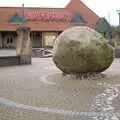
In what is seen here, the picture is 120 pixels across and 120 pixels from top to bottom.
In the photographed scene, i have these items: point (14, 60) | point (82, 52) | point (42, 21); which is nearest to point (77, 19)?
point (42, 21)

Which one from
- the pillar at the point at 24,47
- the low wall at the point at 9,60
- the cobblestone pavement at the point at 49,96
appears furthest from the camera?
the pillar at the point at 24,47

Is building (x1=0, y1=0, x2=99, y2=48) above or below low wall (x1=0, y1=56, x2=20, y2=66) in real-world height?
below

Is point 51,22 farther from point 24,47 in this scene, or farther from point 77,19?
point 24,47

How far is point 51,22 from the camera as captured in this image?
5681 cm

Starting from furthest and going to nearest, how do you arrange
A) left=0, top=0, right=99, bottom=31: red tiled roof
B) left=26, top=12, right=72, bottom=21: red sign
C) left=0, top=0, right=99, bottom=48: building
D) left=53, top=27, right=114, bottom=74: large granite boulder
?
1. left=26, top=12, right=72, bottom=21: red sign
2. left=0, top=0, right=99, bottom=48: building
3. left=0, top=0, right=99, bottom=31: red tiled roof
4. left=53, top=27, right=114, bottom=74: large granite boulder

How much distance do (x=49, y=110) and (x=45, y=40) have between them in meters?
47.2

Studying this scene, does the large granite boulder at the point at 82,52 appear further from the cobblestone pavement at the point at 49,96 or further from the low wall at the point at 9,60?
the low wall at the point at 9,60

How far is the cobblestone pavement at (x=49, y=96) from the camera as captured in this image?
8.82 m

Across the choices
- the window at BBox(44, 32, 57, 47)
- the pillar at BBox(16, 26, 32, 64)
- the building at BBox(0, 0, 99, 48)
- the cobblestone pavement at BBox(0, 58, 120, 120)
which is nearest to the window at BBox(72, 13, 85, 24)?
the building at BBox(0, 0, 99, 48)

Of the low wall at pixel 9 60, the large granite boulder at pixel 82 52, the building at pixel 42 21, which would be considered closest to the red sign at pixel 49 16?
the building at pixel 42 21

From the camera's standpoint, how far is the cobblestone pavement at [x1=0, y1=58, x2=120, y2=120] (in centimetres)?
882

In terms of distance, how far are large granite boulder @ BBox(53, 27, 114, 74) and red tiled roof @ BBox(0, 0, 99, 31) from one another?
40125 mm

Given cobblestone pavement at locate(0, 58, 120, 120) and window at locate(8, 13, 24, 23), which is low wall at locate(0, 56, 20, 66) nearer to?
cobblestone pavement at locate(0, 58, 120, 120)

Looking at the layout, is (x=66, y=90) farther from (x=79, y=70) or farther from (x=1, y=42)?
(x=1, y=42)
